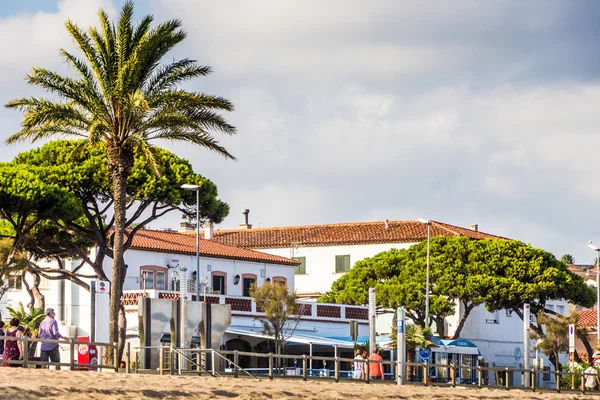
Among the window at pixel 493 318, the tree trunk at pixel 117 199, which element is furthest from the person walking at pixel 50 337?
the window at pixel 493 318

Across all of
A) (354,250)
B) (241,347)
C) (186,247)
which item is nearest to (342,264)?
(354,250)

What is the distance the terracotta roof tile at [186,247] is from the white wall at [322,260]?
8874mm

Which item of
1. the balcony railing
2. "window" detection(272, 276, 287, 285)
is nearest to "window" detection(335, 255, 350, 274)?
"window" detection(272, 276, 287, 285)

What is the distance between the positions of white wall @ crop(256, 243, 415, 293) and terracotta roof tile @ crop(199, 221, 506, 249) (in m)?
0.36

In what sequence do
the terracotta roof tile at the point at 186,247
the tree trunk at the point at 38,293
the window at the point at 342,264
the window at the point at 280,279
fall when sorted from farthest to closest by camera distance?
the window at the point at 342,264 < the window at the point at 280,279 < the terracotta roof tile at the point at 186,247 < the tree trunk at the point at 38,293

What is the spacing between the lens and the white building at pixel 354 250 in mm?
78188

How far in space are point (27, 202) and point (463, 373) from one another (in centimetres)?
2708

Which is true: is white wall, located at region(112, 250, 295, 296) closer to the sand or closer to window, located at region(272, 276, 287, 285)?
window, located at region(272, 276, 287, 285)

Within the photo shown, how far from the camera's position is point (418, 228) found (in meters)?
81.9

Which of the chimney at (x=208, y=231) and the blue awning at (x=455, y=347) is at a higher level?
the chimney at (x=208, y=231)

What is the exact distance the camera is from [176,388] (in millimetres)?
27500

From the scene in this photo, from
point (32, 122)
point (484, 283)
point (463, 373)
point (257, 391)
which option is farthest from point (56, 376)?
point (484, 283)

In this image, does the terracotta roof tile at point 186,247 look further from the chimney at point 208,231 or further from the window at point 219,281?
the chimney at point 208,231

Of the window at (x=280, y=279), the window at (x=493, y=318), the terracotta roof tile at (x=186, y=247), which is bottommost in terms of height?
the window at (x=493, y=318)
